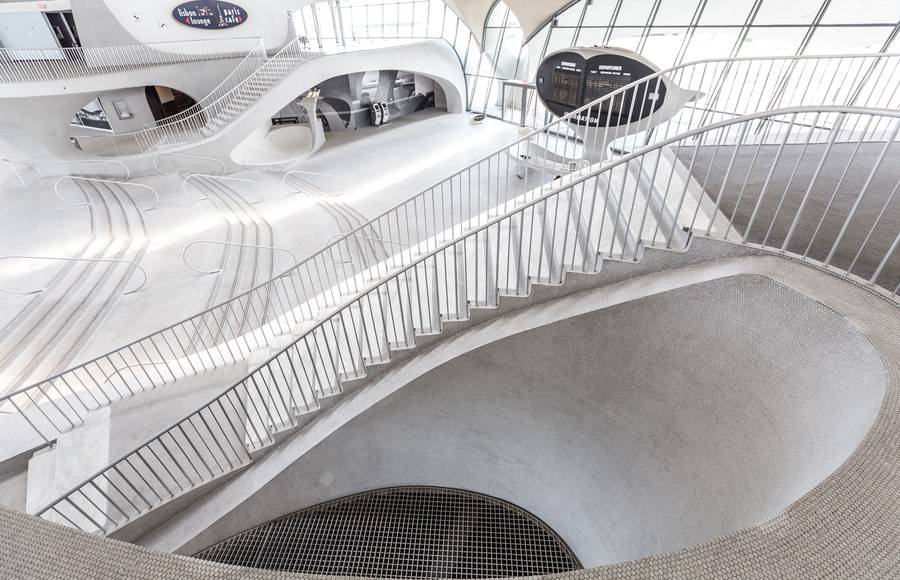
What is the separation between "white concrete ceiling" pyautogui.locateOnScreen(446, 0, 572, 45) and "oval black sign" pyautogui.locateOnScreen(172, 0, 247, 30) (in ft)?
25.5

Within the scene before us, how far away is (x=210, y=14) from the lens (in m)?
14.6

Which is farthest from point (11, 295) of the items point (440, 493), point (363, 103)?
point (363, 103)

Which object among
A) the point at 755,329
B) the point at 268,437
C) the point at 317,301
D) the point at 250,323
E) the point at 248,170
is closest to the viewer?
the point at 755,329

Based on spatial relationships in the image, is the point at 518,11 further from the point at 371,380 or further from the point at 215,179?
the point at 371,380

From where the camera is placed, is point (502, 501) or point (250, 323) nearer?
point (502, 501)

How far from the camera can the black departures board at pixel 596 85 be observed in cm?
624

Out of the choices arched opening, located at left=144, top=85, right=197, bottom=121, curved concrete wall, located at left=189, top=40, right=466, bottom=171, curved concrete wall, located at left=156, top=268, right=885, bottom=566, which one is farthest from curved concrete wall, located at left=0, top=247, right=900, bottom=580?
arched opening, located at left=144, top=85, right=197, bottom=121

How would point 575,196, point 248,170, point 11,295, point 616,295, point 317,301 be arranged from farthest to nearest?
point 248,170, point 11,295, point 317,301, point 575,196, point 616,295

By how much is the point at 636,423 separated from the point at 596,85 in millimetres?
5322

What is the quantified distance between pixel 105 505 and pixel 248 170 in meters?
11.6

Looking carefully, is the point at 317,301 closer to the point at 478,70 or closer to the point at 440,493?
the point at 440,493

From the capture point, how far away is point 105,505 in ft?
11.5

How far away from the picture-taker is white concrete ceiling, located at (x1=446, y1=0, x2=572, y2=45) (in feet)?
43.5

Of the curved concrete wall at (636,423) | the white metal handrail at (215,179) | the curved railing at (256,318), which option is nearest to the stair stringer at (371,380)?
the curved concrete wall at (636,423)
